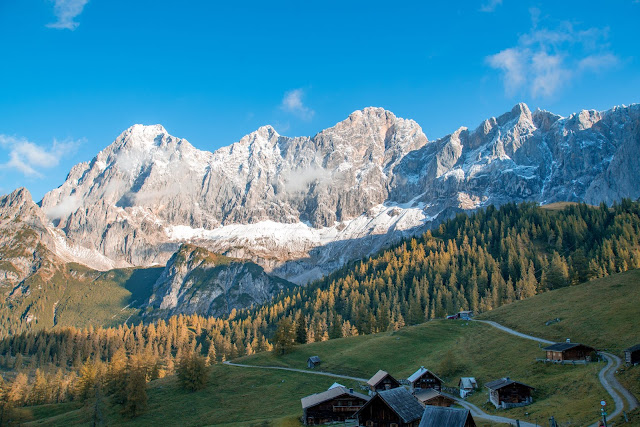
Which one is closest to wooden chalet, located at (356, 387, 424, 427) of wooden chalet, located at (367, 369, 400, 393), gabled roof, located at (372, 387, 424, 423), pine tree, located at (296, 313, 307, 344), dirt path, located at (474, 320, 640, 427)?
gabled roof, located at (372, 387, 424, 423)

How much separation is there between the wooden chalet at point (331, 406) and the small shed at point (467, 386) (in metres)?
15.8

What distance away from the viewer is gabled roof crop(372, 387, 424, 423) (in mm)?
51781

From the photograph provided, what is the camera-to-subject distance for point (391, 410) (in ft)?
172

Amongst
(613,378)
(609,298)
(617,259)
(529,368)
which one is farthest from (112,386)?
(617,259)

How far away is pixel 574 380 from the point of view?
57.2 meters

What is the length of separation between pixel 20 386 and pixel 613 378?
476ft

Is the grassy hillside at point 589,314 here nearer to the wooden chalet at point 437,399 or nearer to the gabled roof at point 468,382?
the gabled roof at point 468,382

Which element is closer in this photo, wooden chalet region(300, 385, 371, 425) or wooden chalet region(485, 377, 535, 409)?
wooden chalet region(485, 377, 535, 409)

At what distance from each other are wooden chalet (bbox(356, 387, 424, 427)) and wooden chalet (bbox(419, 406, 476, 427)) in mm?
7136

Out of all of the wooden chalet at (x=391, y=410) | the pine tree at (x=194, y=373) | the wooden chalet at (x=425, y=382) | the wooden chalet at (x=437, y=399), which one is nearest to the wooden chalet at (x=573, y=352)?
the wooden chalet at (x=437, y=399)

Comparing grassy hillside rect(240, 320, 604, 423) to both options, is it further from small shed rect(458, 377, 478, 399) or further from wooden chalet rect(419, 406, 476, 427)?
wooden chalet rect(419, 406, 476, 427)

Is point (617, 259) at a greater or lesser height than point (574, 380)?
greater

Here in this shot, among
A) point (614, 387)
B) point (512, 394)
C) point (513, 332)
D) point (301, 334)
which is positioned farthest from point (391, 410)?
point (301, 334)

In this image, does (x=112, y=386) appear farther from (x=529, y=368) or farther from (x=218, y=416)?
(x=529, y=368)
